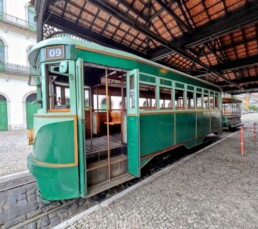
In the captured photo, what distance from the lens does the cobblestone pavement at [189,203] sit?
222 centimetres

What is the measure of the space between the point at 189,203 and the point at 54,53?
3614mm

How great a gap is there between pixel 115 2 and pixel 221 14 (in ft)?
13.4

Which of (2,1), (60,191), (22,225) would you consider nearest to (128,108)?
(60,191)

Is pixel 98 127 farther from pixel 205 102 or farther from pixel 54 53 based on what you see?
pixel 205 102

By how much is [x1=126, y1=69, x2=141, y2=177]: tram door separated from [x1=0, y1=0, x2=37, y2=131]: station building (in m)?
12.0

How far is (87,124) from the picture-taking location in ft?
16.3

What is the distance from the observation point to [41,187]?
96.8 inches

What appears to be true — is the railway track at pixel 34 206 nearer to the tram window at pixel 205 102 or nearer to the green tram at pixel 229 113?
the tram window at pixel 205 102

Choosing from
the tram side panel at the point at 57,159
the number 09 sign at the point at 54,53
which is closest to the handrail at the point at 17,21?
the number 09 sign at the point at 54,53

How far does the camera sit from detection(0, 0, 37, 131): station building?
10.8 m

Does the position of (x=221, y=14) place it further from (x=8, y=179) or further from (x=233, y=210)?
(x=8, y=179)

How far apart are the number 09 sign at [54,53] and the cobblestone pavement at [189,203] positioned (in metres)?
2.71

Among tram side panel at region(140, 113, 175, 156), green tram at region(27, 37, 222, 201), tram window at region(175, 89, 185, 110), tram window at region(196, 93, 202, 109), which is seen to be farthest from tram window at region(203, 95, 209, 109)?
tram side panel at region(140, 113, 175, 156)

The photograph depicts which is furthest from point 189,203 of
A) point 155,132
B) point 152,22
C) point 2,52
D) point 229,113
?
point 2,52
